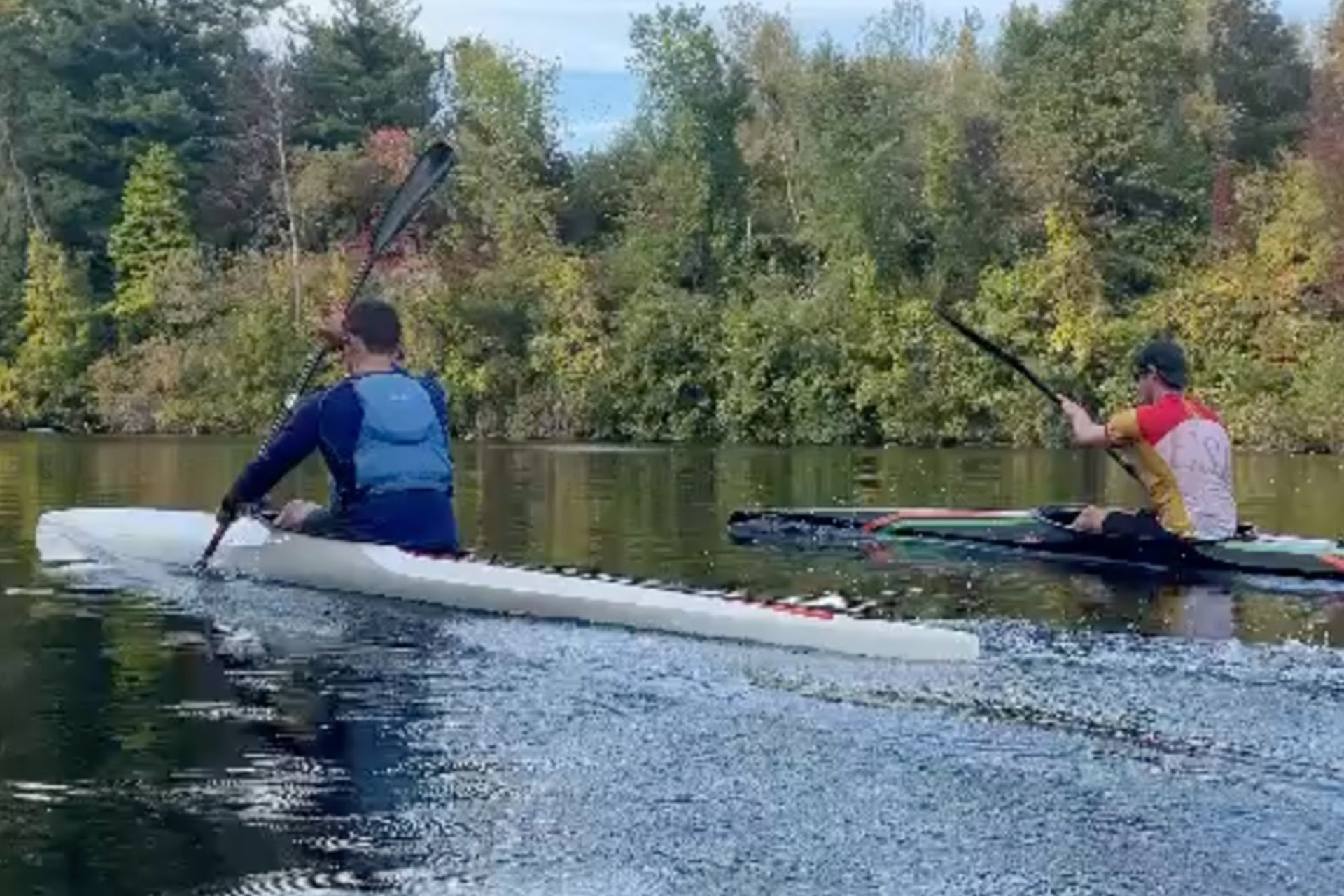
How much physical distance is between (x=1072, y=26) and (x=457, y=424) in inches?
609

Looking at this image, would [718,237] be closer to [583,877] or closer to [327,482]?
→ [327,482]

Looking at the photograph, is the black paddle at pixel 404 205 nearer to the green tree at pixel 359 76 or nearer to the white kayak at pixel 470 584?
the white kayak at pixel 470 584

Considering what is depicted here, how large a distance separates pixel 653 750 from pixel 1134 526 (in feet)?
21.5

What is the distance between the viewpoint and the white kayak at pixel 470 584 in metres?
8.20

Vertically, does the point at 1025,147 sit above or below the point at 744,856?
above

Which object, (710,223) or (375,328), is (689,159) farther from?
(375,328)

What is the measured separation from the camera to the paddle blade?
1282 centimetres

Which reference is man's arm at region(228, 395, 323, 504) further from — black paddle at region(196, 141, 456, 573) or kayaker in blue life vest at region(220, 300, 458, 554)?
black paddle at region(196, 141, 456, 573)

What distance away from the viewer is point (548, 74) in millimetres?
46750

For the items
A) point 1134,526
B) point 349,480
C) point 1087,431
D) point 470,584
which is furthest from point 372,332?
point 1134,526

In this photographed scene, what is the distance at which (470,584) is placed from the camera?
957cm

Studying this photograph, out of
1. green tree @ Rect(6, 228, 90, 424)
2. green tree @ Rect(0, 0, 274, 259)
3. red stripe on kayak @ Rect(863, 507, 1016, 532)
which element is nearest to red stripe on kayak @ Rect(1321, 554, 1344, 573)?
red stripe on kayak @ Rect(863, 507, 1016, 532)

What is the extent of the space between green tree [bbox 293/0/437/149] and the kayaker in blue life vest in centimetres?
3951

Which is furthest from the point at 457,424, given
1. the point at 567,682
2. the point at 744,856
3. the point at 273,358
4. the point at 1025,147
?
the point at 744,856
